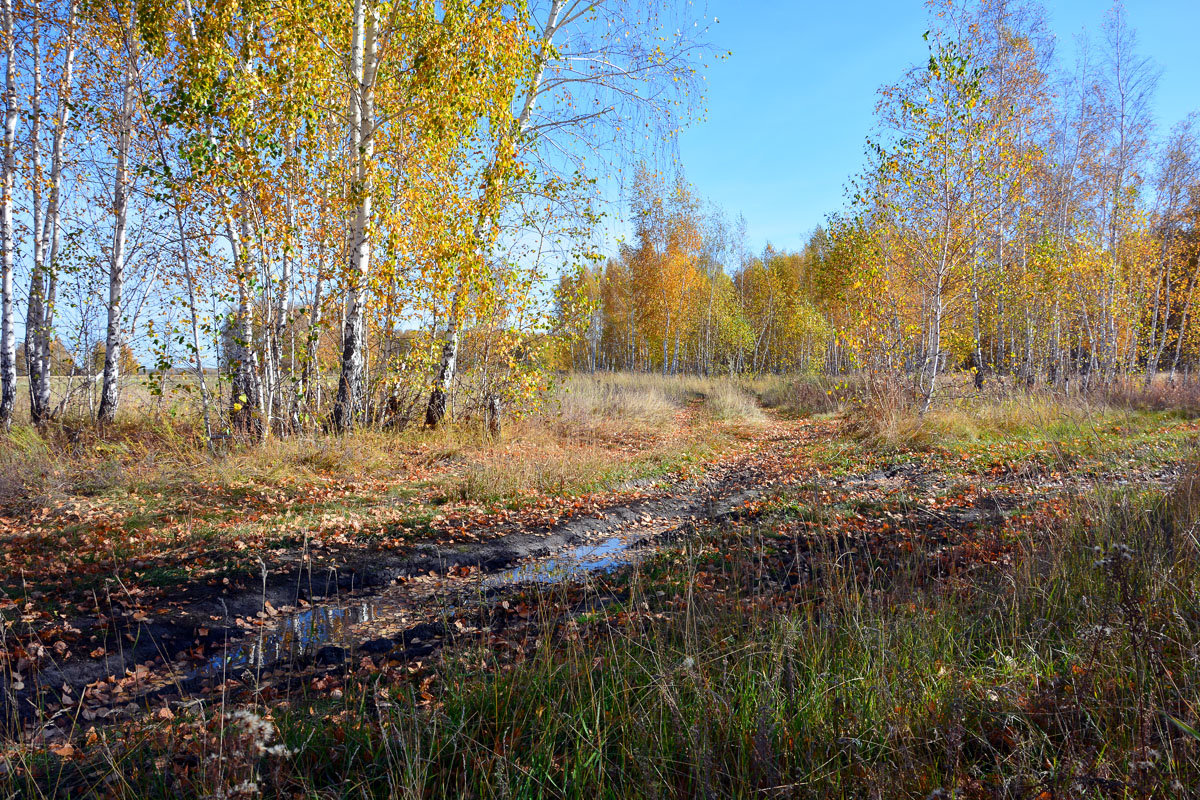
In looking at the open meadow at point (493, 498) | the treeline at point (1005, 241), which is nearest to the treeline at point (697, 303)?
the treeline at point (1005, 241)

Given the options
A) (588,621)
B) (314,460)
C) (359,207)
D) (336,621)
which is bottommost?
(336,621)

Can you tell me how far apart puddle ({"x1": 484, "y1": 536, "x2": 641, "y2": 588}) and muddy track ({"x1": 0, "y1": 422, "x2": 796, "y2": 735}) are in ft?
0.10

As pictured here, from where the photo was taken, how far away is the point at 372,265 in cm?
941

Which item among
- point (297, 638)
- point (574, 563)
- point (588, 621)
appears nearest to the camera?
point (588, 621)

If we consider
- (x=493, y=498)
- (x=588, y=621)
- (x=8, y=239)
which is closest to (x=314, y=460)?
(x=493, y=498)

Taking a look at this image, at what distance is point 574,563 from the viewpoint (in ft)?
18.8

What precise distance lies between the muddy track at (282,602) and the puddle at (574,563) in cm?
3

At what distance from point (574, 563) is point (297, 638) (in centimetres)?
249

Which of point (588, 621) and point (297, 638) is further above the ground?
point (588, 621)

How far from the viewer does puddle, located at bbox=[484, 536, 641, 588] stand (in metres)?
5.24

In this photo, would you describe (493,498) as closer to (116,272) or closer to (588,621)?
(588,621)

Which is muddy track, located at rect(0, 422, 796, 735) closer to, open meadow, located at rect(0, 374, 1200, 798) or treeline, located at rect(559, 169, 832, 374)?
open meadow, located at rect(0, 374, 1200, 798)

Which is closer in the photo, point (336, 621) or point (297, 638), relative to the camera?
point (297, 638)

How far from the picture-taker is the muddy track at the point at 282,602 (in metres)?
3.36
